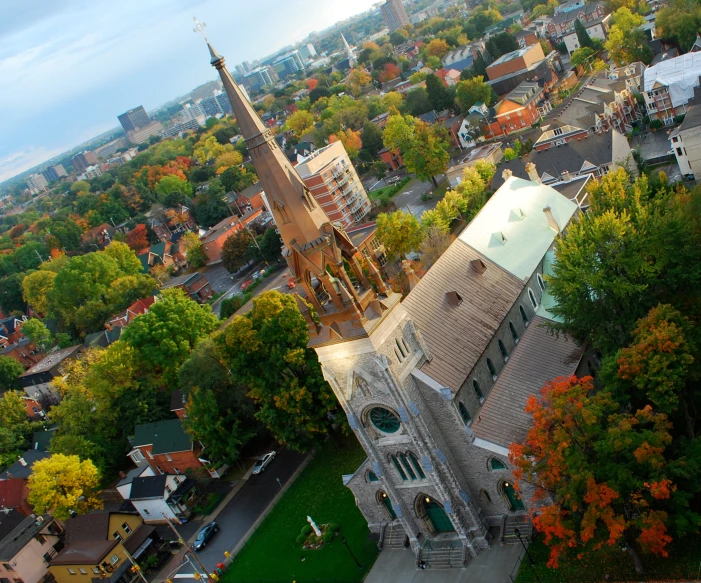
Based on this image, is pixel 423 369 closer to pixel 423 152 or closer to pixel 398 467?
pixel 398 467

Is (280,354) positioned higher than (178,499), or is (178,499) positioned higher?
(280,354)

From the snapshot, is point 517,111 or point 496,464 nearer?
point 496,464

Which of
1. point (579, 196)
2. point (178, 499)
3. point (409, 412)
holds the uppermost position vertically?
point (409, 412)

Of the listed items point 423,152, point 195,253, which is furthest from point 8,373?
point 423,152

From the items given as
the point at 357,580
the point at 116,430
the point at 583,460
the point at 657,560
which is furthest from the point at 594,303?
the point at 116,430

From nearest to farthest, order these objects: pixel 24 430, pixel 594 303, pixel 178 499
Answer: pixel 594 303, pixel 178 499, pixel 24 430

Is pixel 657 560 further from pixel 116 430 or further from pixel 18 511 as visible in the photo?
pixel 18 511
